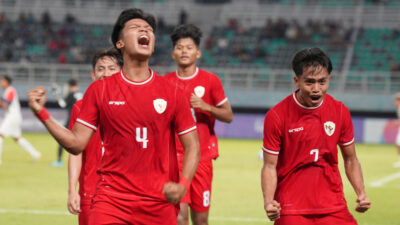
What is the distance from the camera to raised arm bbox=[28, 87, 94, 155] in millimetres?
4215

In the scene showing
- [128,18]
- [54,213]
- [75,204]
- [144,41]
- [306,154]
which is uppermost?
[128,18]

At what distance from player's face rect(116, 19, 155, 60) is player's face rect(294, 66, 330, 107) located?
1.35 m

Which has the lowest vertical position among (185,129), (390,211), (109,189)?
(390,211)

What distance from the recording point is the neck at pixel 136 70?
4812mm

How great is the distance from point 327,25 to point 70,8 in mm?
16262

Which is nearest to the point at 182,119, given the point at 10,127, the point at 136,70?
the point at 136,70

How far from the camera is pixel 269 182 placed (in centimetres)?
532

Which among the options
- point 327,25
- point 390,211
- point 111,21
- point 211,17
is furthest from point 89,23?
point 390,211

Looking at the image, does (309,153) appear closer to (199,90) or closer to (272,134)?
(272,134)

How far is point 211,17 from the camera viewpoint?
41625 millimetres

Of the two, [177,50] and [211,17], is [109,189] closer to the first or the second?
[177,50]

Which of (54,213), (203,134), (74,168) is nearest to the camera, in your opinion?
(74,168)

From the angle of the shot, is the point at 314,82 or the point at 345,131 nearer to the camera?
the point at 314,82

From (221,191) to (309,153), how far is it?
27.3ft
